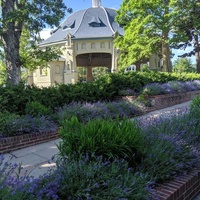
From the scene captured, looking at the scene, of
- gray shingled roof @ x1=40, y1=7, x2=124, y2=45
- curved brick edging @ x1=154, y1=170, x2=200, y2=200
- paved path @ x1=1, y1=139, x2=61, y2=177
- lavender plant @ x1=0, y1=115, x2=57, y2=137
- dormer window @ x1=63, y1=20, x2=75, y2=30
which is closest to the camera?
curved brick edging @ x1=154, y1=170, x2=200, y2=200

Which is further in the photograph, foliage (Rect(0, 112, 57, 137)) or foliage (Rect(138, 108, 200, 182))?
foliage (Rect(0, 112, 57, 137))

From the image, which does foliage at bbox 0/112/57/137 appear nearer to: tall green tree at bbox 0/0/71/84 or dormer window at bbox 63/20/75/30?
tall green tree at bbox 0/0/71/84

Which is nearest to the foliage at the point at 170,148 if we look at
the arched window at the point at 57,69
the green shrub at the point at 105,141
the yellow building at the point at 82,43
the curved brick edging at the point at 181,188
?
the curved brick edging at the point at 181,188

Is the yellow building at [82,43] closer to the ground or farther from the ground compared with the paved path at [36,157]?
farther from the ground

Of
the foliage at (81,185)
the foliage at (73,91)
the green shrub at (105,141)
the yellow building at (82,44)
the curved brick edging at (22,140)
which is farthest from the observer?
the yellow building at (82,44)

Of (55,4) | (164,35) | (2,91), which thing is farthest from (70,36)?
(2,91)

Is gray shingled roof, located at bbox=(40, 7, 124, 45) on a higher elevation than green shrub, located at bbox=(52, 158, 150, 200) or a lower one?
higher

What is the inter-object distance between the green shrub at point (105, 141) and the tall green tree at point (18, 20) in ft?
22.5

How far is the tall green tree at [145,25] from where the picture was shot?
15414mm

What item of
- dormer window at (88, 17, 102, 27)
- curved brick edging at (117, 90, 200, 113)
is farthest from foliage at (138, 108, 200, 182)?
dormer window at (88, 17, 102, 27)

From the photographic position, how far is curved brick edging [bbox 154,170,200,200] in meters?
2.26

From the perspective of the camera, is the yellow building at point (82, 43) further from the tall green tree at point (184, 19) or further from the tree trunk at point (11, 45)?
the tree trunk at point (11, 45)

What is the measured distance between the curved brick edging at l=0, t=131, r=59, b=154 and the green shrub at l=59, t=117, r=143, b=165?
2130mm

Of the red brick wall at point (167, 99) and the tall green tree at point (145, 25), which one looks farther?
the tall green tree at point (145, 25)
